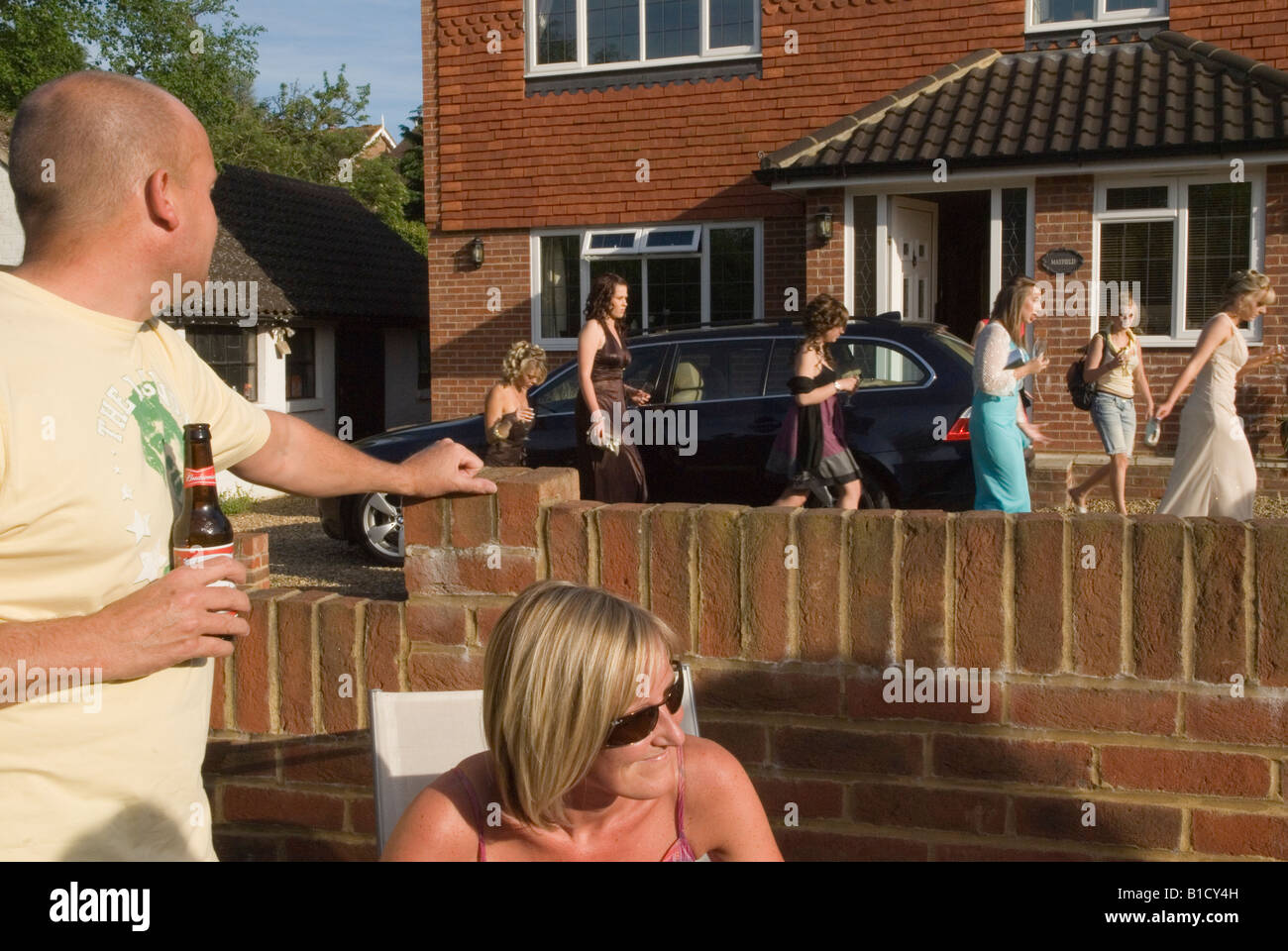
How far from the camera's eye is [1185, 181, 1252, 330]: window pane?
11906mm

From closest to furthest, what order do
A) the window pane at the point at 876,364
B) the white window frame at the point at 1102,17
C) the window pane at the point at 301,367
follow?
the window pane at the point at 876,364, the white window frame at the point at 1102,17, the window pane at the point at 301,367

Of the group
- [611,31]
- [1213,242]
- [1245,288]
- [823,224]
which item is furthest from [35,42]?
[1245,288]

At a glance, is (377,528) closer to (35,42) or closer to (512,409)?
(512,409)

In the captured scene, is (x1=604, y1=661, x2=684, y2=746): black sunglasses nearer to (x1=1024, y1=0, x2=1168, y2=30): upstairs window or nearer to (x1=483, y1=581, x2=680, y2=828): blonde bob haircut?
(x1=483, y1=581, x2=680, y2=828): blonde bob haircut

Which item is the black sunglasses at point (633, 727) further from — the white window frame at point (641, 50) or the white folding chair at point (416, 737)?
the white window frame at point (641, 50)

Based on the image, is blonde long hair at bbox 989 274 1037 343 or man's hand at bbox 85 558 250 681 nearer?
man's hand at bbox 85 558 250 681

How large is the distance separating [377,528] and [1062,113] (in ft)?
25.2

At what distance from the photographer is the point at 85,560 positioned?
1931mm

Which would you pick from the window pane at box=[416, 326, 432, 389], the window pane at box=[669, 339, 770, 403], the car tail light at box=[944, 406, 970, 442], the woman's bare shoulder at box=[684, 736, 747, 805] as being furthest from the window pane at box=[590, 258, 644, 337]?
the woman's bare shoulder at box=[684, 736, 747, 805]

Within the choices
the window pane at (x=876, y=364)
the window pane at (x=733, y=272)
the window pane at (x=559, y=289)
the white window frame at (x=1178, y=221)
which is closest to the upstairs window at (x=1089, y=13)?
the white window frame at (x=1178, y=221)

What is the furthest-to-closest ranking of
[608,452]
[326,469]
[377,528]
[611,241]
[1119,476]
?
[611,241], [377,528], [1119,476], [608,452], [326,469]

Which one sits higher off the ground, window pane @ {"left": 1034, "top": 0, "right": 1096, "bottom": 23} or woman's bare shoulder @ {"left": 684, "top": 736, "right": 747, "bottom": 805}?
window pane @ {"left": 1034, "top": 0, "right": 1096, "bottom": 23}

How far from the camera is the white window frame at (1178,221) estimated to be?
38.7 feet

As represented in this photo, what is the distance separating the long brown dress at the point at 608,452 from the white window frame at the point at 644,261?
6.46m
